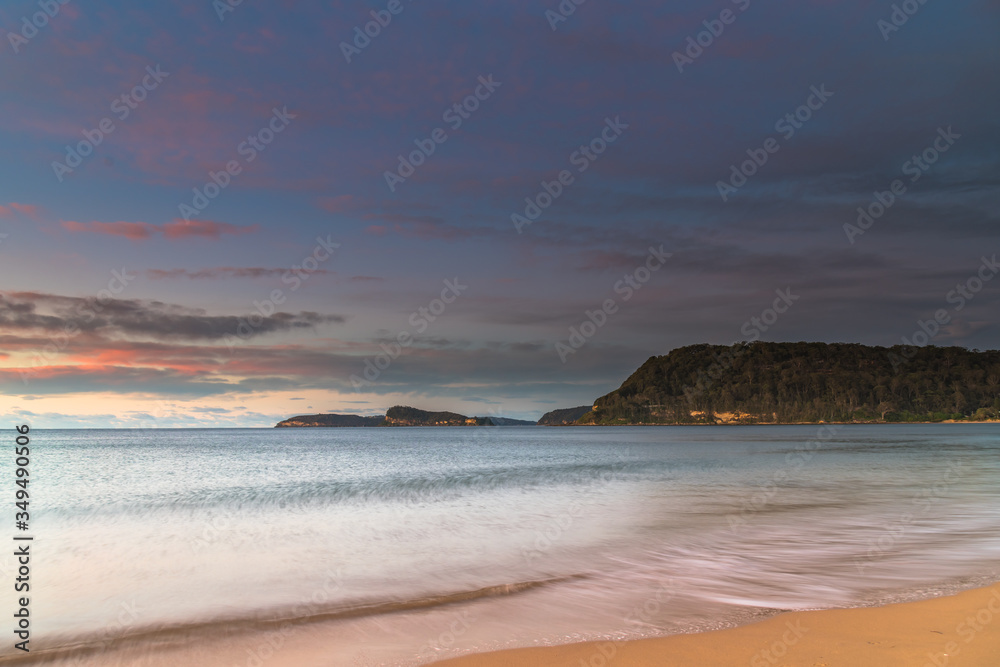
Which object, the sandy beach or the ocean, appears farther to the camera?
the ocean

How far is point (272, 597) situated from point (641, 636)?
5.47 meters

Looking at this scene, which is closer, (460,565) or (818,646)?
(818,646)

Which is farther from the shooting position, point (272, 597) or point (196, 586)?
point (196, 586)

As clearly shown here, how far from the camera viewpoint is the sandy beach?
17.6ft

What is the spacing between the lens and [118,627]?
766 centimetres

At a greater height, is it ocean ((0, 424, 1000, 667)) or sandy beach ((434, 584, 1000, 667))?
sandy beach ((434, 584, 1000, 667))

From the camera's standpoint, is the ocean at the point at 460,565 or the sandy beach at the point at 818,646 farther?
the ocean at the point at 460,565

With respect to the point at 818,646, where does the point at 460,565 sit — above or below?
below

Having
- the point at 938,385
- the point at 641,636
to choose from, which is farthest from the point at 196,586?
the point at 938,385

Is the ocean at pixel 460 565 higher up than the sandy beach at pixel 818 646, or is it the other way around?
the sandy beach at pixel 818 646

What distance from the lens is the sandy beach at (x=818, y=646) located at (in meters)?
5.38

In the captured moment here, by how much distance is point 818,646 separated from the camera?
18.8 feet

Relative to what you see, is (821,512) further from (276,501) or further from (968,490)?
(276,501)

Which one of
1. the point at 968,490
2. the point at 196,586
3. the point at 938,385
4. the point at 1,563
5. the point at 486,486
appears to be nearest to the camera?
the point at 196,586
